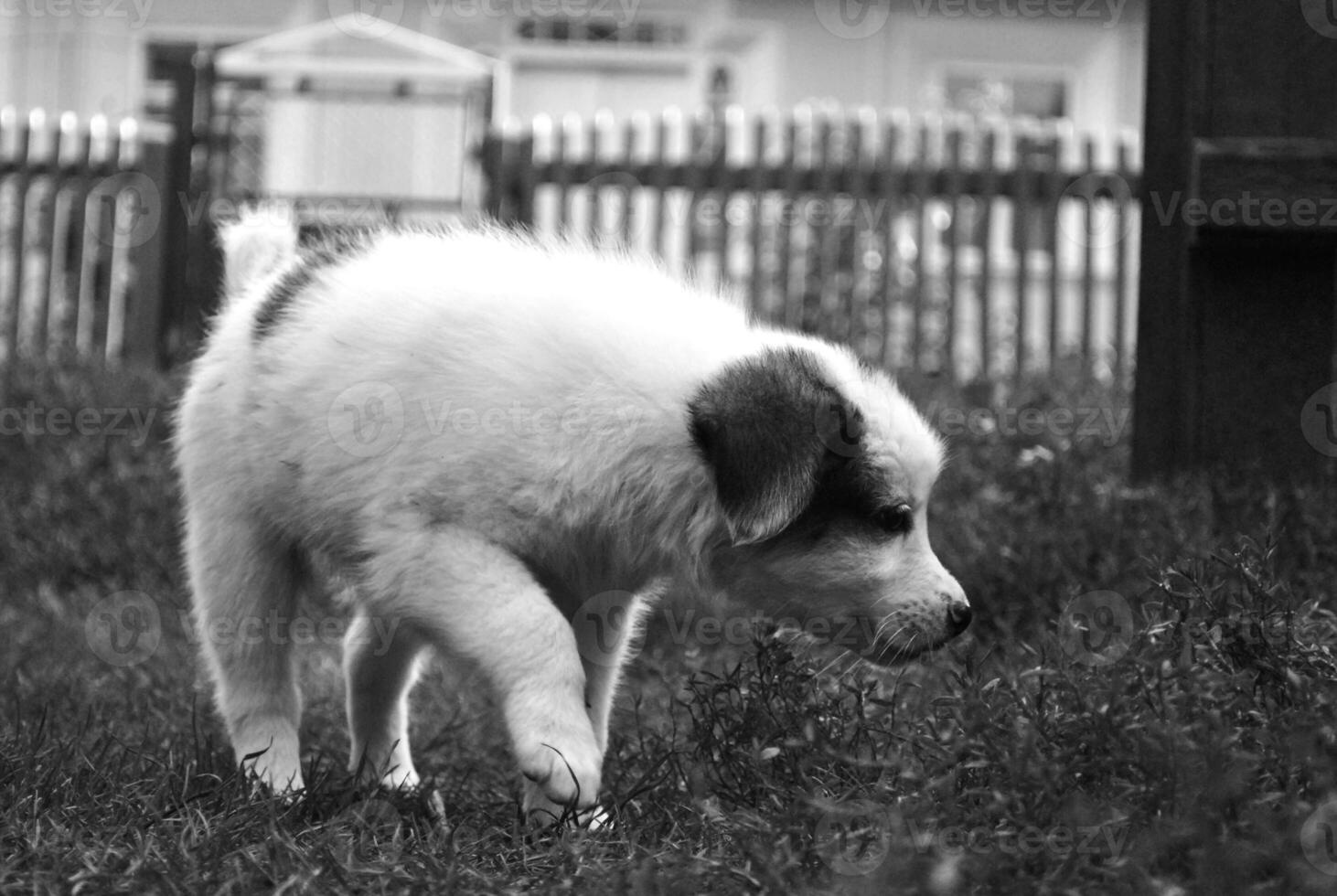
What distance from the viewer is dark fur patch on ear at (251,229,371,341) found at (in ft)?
12.1

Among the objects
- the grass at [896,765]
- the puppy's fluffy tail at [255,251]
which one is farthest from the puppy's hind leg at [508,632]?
the puppy's fluffy tail at [255,251]

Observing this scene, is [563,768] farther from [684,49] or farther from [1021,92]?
[1021,92]

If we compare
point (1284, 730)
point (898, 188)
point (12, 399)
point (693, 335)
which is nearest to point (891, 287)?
point (898, 188)

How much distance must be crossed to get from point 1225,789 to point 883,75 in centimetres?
1580

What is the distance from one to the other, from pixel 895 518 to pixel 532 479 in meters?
0.81

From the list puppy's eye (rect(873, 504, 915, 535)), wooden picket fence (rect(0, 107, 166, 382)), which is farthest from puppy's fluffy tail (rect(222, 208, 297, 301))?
wooden picket fence (rect(0, 107, 166, 382))

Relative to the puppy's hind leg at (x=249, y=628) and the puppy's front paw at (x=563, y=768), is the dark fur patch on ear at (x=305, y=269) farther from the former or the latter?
the puppy's front paw at (x=563, y=768)

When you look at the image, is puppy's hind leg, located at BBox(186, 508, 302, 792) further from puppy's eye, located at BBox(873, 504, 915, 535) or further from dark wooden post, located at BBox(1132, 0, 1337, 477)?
dark wooden post, located at BBox(1132, 0, 1337, 477)

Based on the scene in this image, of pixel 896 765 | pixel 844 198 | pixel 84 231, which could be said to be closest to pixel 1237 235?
pixel 896 765

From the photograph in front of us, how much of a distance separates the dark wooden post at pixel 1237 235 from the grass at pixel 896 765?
0.19 m

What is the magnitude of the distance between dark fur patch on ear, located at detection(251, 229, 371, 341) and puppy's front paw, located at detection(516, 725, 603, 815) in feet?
4.22

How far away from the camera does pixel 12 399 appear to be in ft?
25.6

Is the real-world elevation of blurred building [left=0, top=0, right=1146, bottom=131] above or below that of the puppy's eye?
above

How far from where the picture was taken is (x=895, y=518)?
11.3 feet
